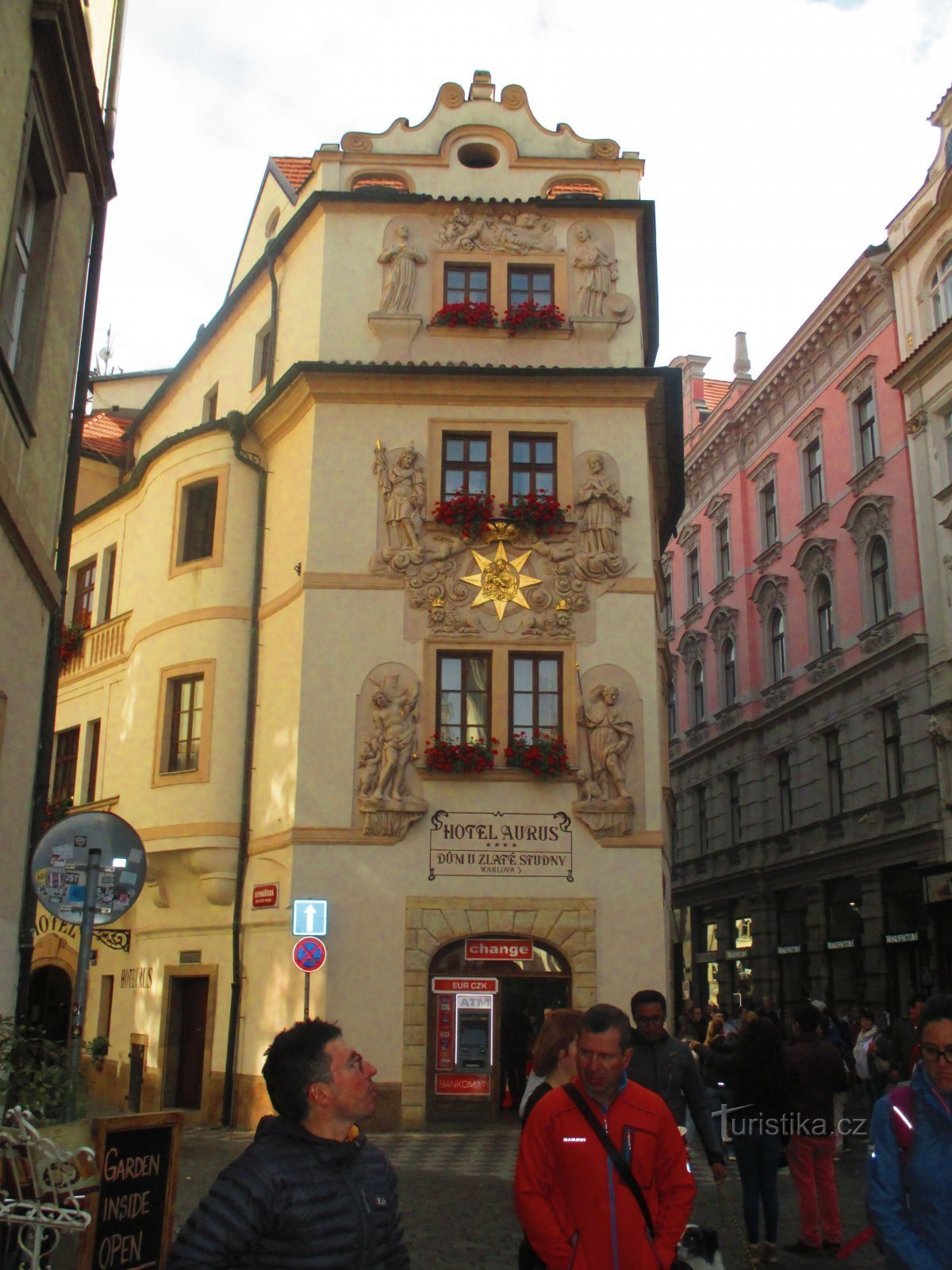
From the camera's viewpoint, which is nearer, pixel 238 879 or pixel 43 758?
pixel 43 758

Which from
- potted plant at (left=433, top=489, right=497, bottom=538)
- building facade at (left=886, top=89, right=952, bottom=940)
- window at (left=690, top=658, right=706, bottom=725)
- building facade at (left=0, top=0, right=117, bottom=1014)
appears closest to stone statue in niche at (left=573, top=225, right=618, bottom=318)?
potted plant at (left=433, top=489, right=497, bottom=538)

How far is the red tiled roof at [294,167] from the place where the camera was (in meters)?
27.1

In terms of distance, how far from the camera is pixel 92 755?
2691 cm

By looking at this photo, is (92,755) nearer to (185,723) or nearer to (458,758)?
(185,723)

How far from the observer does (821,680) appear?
3684 cm

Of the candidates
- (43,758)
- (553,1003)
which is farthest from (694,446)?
(43,758)

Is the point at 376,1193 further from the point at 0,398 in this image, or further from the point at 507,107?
the point at 507,107

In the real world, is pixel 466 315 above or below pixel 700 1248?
above

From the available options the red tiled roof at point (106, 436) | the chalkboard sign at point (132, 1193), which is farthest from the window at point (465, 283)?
the chalkboard sign at point (132, 1193)

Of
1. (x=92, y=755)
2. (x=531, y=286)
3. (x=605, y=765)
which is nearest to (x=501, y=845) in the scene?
(x=605, y=765)

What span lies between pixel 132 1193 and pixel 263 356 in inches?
771

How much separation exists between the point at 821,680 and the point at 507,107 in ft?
62.2

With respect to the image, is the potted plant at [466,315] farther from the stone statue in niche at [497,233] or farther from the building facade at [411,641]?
the stone statue in niche at [497,233]

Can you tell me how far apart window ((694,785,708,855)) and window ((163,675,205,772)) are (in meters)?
26.3
